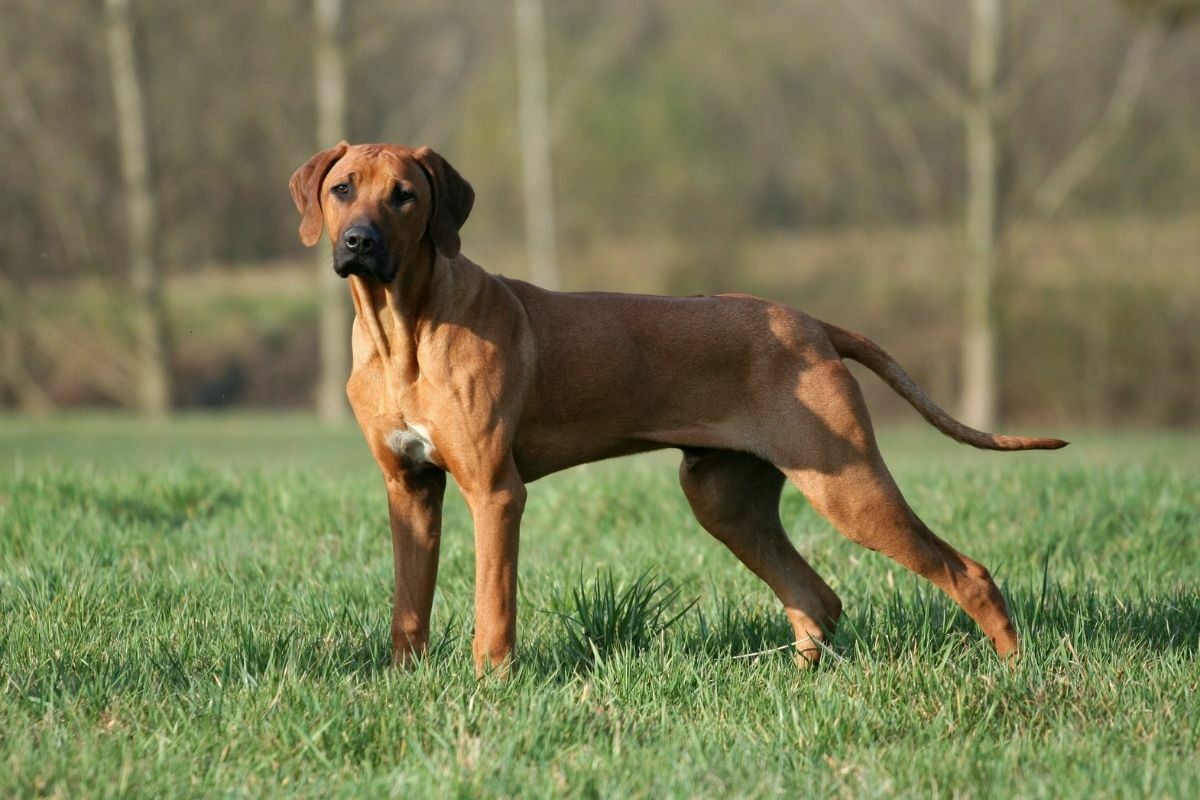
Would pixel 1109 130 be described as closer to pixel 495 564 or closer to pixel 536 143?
pixel 536 143

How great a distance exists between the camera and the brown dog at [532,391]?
4.40 metres

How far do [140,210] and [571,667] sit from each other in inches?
839

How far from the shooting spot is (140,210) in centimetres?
2395

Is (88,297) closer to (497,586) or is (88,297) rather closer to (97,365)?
(97,365)

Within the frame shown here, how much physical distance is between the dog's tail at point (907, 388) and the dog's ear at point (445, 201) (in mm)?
1361

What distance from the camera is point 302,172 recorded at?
462 centimetres

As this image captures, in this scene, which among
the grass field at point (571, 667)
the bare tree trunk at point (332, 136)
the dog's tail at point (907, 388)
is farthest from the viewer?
the bare tree trunk at point (332, 136)

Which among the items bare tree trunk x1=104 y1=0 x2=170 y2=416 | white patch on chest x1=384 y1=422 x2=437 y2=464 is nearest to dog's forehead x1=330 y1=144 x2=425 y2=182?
white patch on chest x1=384 y1=422 x2=437 y2=464

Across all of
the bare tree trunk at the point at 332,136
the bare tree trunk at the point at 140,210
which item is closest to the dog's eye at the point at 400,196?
the bare tree trunk at the point at 332,136

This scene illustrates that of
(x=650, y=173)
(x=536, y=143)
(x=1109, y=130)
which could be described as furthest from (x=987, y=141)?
(x=536, y=143)

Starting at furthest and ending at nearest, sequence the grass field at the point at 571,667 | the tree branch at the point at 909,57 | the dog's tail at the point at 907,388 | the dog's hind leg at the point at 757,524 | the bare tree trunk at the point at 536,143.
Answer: the bare tree trunk at the point at 536,143 < the tree branch at the point at 909,57 < the dog's hind leg at the point at 757,524 < the dog's tail at the point at 907,388 < the grass field at the point at 571,667

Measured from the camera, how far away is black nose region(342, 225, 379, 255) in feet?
13.8

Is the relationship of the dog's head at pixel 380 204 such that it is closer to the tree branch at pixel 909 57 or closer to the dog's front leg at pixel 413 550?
the dog's front leg at pixel 413 550

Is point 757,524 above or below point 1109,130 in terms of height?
below
